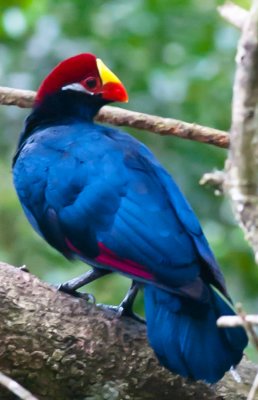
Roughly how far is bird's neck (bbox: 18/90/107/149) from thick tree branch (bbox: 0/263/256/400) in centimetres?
67

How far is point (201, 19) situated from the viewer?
4.80 metres

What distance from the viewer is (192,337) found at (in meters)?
2.52

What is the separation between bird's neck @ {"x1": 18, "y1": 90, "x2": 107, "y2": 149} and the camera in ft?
10.8

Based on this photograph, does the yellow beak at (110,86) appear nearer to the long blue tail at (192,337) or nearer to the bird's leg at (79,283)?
the bird's leg at (79,283)

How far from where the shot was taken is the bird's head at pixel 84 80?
3.27 meters

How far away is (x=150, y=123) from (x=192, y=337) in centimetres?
72

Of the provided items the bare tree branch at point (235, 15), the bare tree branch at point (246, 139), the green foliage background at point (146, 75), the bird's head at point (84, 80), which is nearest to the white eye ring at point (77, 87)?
the bird's head at point (84, 80)

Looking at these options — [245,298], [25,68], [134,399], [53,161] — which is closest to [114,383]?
[134,399]

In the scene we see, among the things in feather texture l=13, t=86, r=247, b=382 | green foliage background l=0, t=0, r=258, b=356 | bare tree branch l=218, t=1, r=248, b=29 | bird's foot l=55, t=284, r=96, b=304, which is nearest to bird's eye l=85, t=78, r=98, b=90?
feather texture l=13, t=86, r=247, b=382

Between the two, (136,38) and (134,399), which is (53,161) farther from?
(136,38)

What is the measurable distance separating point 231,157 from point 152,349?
37.0 inches

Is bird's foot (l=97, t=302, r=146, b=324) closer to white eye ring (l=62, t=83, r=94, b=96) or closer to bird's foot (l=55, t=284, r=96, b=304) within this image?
bird's foot (l=55, t=284, r=96, b=304)

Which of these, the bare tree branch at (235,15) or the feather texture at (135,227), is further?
the feather texture at (135,227)

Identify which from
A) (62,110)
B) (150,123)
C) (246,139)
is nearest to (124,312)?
(150,123)
